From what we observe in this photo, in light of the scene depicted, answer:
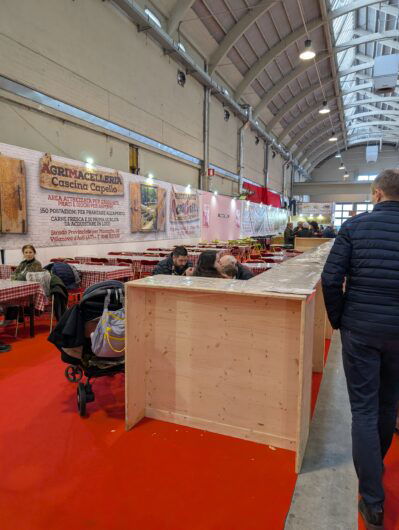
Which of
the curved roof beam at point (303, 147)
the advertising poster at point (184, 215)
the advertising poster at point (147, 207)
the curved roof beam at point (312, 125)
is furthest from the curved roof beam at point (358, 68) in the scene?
the advertising poster at point (147, 207)

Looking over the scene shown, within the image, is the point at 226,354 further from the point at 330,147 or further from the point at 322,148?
the point at 330,147

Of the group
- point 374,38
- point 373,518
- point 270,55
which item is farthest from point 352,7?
point 373,518

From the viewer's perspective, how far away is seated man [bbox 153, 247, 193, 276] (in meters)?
4.27

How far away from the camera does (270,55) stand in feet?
43.0

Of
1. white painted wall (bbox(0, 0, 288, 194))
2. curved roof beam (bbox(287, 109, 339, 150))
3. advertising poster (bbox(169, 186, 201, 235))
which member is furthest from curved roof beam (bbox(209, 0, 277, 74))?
curved roof beam (bbox(287, 109, 339, 150))

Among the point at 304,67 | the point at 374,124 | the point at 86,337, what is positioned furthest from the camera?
the point at 374,124

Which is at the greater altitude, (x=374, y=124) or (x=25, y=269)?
(x=374, y=124)

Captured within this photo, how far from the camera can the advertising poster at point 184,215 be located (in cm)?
1091

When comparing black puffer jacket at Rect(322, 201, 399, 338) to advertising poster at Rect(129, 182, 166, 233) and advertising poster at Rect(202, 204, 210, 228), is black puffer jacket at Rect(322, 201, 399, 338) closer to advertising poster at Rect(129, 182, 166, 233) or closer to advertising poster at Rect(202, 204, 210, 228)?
advertising poster at Rect(129, 182, 166, 233)

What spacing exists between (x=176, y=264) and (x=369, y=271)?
9.32 feet

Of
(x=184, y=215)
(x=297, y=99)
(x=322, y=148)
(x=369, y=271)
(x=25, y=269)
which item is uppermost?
(x=322, y=148)

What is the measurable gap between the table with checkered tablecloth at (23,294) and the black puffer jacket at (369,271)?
3.38 metres

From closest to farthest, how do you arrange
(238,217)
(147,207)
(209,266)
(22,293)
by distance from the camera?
Result: (209,266) → (22,293) → (147,207) → (238,217)

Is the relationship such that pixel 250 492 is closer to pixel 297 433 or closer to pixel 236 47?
pixel 297 433
